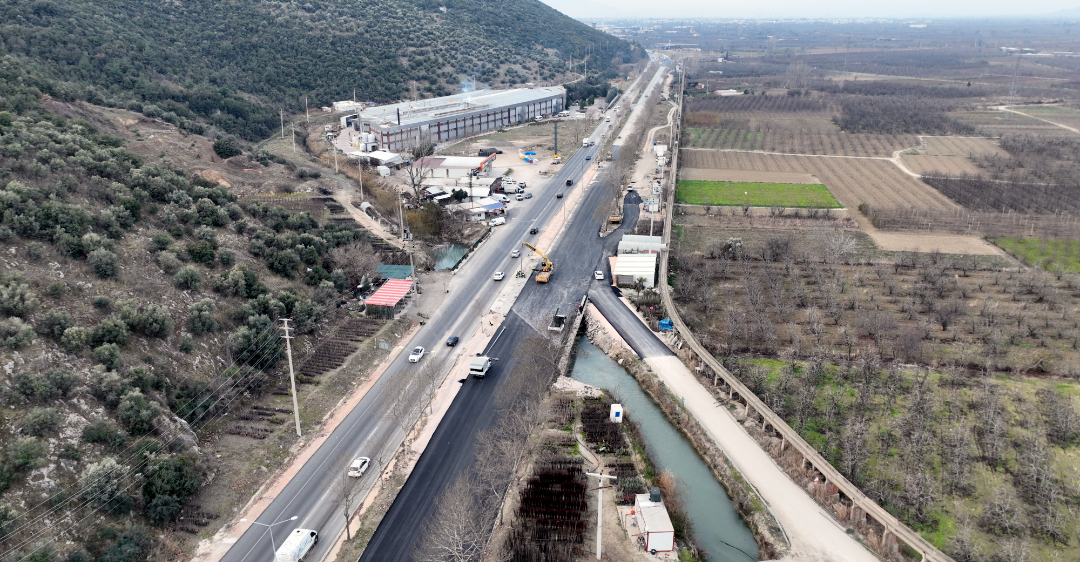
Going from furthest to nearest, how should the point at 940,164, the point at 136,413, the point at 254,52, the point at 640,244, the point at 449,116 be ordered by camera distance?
the point at 254,52 < the point at 449,116 < the point at 940,164 < the point at 640,244 < the point at 136,413

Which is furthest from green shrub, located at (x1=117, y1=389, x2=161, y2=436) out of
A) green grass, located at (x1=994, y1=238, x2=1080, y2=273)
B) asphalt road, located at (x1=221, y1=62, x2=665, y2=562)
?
green grass, located at (x1=994, y1=238, x2=1080, y2=273)

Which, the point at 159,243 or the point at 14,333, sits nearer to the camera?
the point at 14,333

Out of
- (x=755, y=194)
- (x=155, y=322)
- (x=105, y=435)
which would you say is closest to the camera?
(x=105, y=435)

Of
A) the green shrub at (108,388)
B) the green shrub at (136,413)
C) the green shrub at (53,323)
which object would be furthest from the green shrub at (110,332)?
the green shrub at (136,413)

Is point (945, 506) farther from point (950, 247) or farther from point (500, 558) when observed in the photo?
point (950, 247)

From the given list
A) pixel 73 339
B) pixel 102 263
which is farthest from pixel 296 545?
pixel 102 263

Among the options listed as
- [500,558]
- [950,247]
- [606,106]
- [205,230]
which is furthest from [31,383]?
[606,106]

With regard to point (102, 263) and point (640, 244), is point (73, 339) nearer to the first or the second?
point (102, 263)
